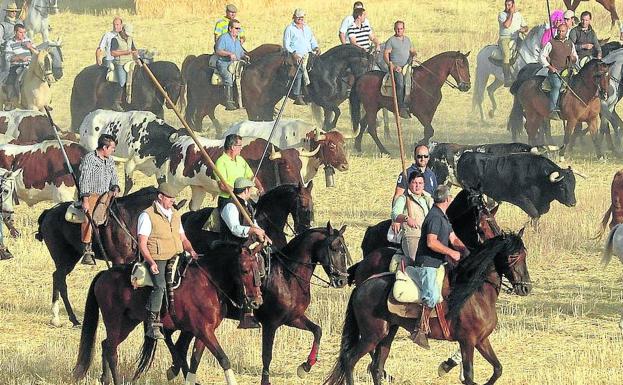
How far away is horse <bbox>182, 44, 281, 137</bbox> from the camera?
31.1m

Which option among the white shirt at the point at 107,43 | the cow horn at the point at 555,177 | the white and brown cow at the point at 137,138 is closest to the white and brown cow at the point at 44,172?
the white and brown cow at the point at 137,138

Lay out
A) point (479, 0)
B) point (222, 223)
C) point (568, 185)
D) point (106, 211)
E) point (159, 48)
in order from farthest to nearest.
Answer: point (479, 0), point (159, 48), point (568, 185), point (106, 211), point (222, 223)

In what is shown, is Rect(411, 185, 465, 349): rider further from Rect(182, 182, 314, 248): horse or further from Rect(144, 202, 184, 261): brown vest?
Rect(182, 182, 314, 248): horse

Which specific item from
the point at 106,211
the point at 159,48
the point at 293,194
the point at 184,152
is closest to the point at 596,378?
the point at 293,194

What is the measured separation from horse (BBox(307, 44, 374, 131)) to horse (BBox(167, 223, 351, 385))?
16.2m

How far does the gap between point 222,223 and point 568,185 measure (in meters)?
7.76

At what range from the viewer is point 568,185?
71.2ft

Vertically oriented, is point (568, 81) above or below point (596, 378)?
above

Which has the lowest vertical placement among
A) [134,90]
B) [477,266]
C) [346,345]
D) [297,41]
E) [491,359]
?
[491,359]

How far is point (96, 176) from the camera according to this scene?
17047 millimetres

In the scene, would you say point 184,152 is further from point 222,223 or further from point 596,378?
point 596,378

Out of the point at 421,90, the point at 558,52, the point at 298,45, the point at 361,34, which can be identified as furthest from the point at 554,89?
the point at 298,45

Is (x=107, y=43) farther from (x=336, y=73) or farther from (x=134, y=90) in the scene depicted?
(x=336, y=73)

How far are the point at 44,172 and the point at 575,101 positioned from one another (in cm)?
1038
